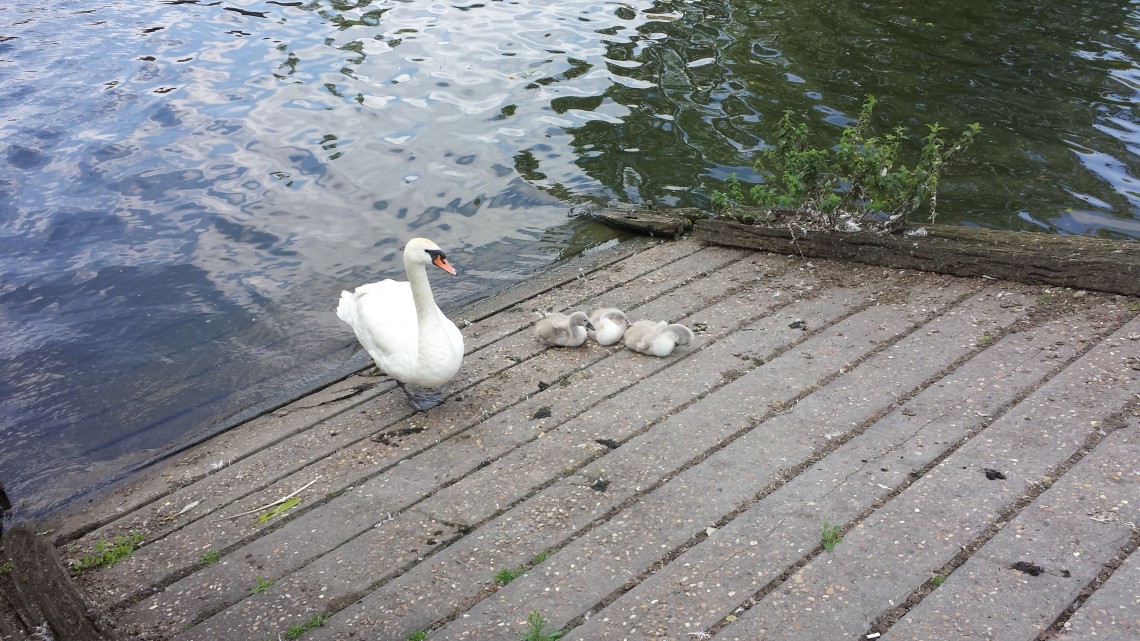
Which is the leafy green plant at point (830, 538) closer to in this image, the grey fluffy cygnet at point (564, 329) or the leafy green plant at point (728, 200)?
the grey fluffy cygnet at point (564, 329)

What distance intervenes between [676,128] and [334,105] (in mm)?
4779

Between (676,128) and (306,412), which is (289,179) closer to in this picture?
(676,128)

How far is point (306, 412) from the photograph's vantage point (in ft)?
19.3

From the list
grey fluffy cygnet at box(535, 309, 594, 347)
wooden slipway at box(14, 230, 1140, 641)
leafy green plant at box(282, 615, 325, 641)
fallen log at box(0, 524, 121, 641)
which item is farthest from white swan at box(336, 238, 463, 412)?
fallen log at box(0, 524, 121, 641)

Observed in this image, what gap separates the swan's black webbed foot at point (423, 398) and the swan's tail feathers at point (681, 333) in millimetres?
1521

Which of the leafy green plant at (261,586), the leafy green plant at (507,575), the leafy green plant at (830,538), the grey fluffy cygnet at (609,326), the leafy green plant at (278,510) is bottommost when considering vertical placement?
the leafy green plant at (278,510)

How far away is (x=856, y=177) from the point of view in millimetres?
6566

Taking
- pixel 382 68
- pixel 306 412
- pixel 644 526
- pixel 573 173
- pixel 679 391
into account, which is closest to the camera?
pixel 644 526

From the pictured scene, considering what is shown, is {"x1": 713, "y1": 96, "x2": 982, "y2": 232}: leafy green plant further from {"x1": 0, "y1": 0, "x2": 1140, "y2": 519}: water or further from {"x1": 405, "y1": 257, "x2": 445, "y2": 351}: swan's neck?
{"x1": 405, "y1": 257, "x2": 445, "y2": 351}: swan's neck

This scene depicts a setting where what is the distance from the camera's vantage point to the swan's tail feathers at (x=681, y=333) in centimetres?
565

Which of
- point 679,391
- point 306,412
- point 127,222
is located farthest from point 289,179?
point 679,391

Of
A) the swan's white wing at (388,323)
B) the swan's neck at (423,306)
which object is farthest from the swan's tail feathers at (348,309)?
the swan's neck at (423,306)

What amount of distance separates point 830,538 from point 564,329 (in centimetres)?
260

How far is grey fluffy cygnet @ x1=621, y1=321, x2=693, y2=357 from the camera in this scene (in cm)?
561
